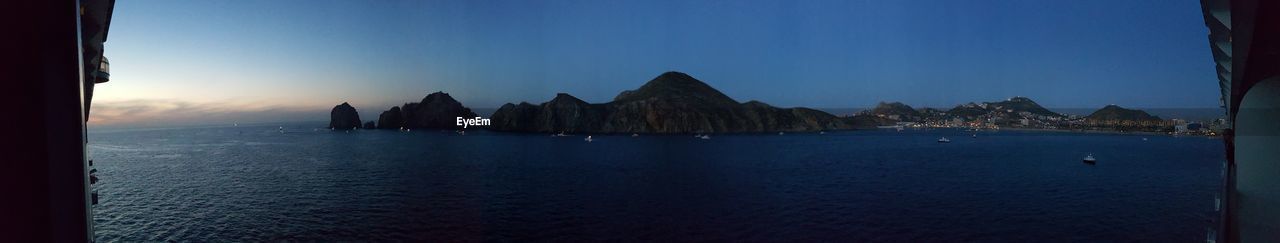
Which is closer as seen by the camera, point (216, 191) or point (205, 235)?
point (205, 235)

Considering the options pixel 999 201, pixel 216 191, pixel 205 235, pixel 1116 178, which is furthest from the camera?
pixel 1116 178

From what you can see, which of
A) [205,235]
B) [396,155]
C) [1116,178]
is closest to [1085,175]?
[1116,178]

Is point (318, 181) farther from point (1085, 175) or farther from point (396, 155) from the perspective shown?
point (1085, 175)

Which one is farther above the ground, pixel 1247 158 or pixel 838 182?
pixel 1247 158

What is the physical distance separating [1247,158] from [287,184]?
81505 millimetres

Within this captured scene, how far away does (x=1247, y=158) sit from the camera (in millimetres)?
14664

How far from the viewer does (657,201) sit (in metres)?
56.8

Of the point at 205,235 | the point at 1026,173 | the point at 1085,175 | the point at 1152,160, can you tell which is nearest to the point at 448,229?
the point at 205,235

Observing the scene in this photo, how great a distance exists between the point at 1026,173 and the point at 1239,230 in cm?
7967

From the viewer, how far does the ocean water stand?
4166cm

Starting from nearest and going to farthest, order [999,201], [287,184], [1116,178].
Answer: [999,201] → [287,184] → [1116,178]

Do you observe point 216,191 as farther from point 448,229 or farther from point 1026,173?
point 1026,173

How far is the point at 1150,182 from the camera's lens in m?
72.1

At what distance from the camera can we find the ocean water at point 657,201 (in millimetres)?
41656
